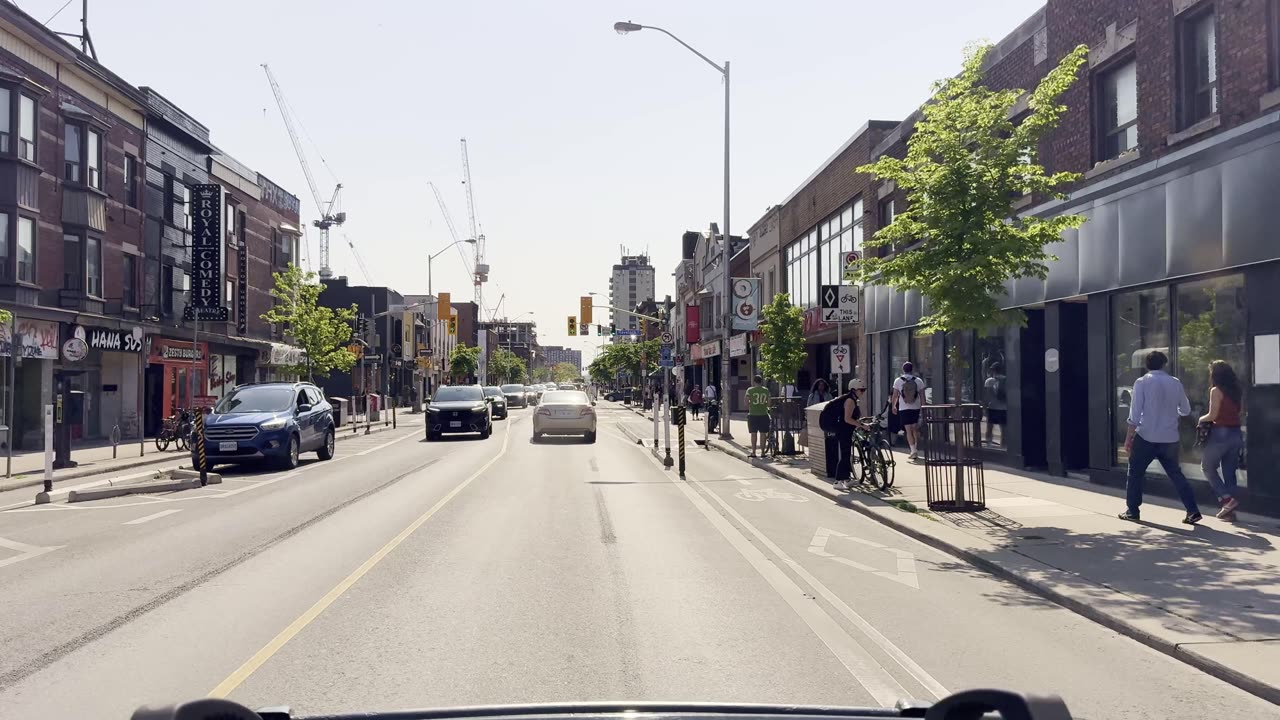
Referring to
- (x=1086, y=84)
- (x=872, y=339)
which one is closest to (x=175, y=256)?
(x=872, y=339)

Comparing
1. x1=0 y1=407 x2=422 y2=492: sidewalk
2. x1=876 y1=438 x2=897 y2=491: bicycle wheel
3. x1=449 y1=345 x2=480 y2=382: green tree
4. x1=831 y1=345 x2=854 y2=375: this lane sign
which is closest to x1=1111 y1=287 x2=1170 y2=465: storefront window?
x1=876 y1=438 x2=897 y2=491: bicycle wheel

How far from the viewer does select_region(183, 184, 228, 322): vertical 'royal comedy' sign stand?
117ft

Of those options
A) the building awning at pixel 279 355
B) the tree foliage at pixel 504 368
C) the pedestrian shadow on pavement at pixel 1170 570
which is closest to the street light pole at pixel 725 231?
the pedestrian shadow on pavement at pixel 1170 570

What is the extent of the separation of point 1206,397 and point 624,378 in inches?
4888

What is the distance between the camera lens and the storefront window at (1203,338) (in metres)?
12.5

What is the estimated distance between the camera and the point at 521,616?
22.7 feet

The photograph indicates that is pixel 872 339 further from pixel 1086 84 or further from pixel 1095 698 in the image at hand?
pixel 1095 698

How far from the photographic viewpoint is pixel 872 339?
2828 cm

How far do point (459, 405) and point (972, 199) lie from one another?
2138cm

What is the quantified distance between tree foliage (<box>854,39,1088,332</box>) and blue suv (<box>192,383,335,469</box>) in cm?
1325

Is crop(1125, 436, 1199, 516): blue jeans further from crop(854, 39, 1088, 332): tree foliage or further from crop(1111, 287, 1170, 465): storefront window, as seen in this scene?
crop(1111, 287, 1170, 465): storefront window

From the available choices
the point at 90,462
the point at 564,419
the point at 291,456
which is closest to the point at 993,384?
the point at 564,419

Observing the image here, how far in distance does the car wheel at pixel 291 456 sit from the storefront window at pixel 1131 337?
15.3 metres

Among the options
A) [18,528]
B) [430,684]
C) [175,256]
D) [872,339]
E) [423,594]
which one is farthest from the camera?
[175,256]
